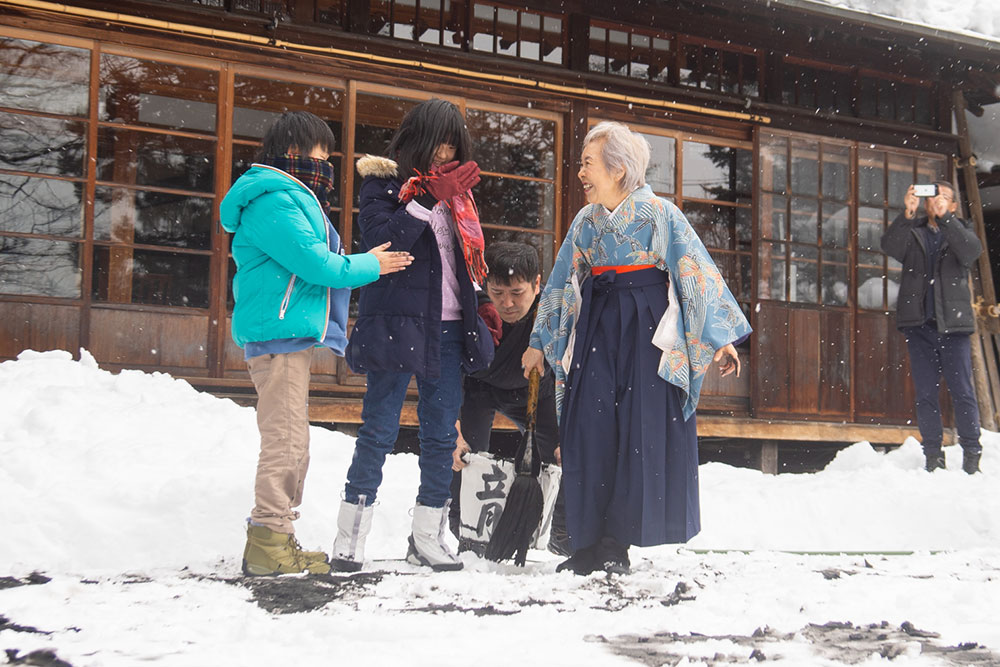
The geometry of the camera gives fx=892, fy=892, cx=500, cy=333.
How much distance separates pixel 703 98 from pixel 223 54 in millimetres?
3781

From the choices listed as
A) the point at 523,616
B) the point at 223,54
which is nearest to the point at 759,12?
the point at 223,54

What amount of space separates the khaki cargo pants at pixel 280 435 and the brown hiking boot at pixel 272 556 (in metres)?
0.03

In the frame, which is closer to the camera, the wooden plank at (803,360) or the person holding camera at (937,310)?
the person holding camera at (937,310)

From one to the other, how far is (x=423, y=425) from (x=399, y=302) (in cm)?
45

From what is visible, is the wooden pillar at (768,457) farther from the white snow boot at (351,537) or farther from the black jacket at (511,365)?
the white snow boot at (351,537)

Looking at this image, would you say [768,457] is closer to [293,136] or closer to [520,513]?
[520,513]

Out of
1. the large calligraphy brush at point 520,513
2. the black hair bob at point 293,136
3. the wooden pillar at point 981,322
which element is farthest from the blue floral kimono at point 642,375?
the wooden pillar at point 981,322

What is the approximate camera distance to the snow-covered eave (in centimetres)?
662

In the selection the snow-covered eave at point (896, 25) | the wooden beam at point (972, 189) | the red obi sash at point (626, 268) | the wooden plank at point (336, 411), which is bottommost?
the wooden plank at point (336, 411)

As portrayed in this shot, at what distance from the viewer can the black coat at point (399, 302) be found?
298 centimetres

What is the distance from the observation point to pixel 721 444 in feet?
25.3

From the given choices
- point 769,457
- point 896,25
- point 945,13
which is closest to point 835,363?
point 769,457

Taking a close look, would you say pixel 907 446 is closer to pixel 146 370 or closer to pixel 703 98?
pixel 703 98

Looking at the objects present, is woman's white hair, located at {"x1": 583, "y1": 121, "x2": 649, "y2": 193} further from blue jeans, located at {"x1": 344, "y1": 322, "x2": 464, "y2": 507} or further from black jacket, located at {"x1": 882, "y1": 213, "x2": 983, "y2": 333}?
black jacket, located at {"x1": 882, "y1": 213, "x2": 983, "y2": 333}
